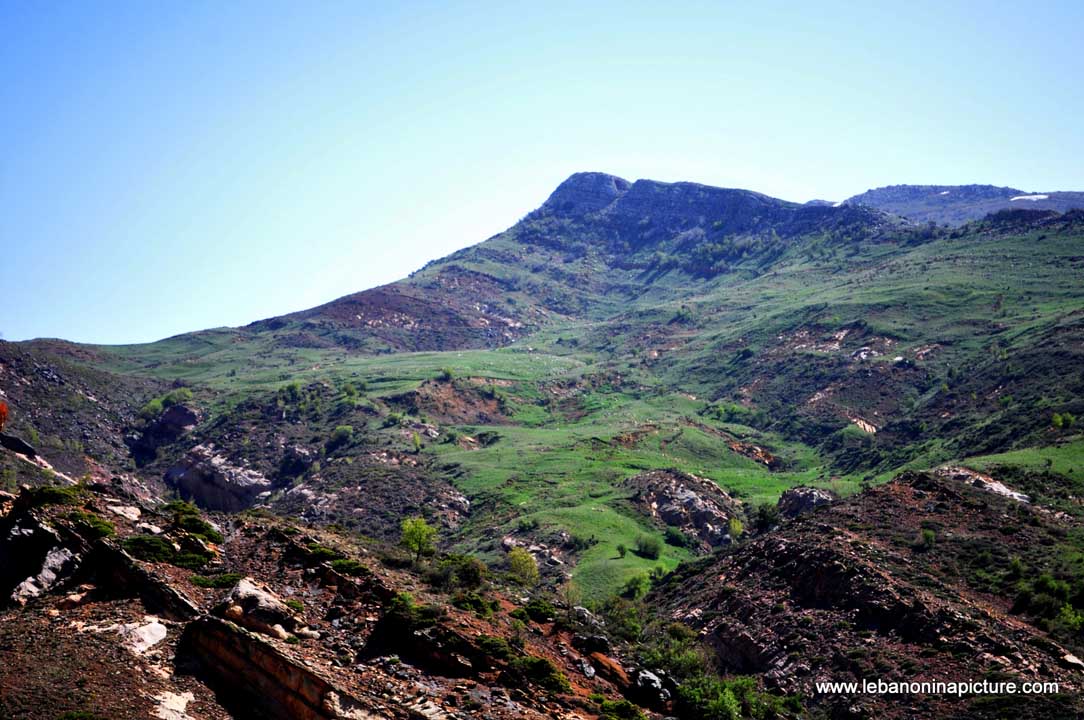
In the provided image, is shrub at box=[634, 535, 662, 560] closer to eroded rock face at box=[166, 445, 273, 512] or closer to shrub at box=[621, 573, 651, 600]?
shrub at box=[621, 573, 651, 600]

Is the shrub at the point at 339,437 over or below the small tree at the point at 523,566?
over

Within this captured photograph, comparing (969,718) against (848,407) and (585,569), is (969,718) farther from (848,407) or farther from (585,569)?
(848,407)

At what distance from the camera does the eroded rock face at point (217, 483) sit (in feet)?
408

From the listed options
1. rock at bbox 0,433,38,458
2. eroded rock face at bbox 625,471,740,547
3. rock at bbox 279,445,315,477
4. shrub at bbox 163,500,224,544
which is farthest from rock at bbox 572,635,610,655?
rock at bbox 279,445,315,477

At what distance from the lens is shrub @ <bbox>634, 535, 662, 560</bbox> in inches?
3287

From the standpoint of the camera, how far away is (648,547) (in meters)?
84.5

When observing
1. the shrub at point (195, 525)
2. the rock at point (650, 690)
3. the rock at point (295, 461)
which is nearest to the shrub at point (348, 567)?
the shrub at point (195, 525)

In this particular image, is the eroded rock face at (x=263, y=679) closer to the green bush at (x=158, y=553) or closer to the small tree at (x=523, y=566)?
the green bush at (x=158, y=553)

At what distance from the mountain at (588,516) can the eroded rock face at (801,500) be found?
0.38 m

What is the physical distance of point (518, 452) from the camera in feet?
419

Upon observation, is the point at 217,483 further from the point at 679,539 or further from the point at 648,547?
the point at 679,539

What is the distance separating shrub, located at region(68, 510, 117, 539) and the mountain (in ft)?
0.96

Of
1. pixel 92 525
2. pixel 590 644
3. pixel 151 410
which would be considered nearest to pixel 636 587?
pixel 590 644

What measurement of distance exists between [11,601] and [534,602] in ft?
69.4
